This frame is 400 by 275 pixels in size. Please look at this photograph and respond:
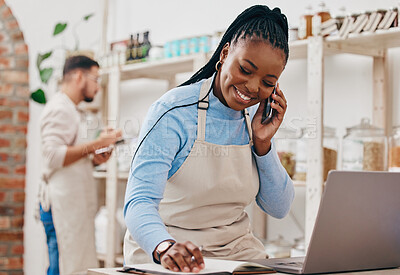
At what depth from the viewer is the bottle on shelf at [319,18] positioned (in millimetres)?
2480

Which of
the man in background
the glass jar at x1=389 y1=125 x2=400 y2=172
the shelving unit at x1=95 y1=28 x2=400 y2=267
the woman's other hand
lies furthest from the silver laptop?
the man in background

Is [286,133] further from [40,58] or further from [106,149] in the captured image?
[40,58]

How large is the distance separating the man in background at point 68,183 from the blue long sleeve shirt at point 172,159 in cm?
157

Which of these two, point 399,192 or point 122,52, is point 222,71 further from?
point 122,52

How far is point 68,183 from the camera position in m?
3.05

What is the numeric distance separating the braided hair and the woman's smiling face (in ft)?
0.06

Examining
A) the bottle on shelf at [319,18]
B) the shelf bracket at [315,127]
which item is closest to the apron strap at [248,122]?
the shelf bracket at [315,127]

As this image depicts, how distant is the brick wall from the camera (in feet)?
12.8

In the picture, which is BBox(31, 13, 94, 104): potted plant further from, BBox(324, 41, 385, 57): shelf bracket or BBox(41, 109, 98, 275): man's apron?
BBox(324, 41, 385, 57): shelf bracket

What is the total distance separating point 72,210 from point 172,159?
1.74 m

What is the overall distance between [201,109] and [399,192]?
1.79ft

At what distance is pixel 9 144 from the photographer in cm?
393

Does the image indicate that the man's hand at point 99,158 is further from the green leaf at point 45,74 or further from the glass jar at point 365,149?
the glass jar at point 365,149

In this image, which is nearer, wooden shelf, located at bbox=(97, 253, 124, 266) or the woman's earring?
the woman's earring
